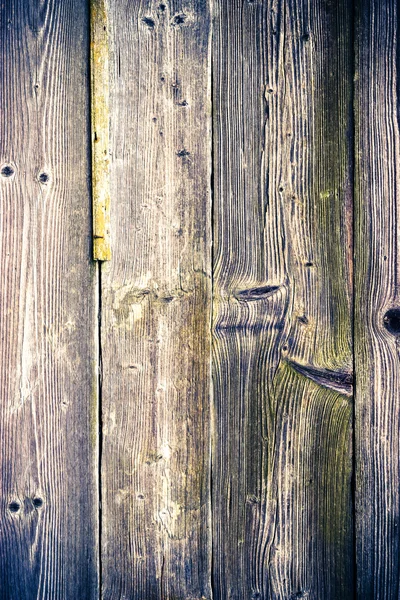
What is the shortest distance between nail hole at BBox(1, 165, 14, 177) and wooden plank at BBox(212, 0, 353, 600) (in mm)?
373

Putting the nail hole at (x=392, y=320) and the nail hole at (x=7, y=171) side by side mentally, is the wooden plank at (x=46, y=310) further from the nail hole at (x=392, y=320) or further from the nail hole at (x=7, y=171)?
the nail hole at (x=392, y=320)

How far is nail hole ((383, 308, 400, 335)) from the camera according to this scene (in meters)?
0.86

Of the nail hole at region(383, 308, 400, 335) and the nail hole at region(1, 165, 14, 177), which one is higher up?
the nail hole at region(1, 165, 14, 177)

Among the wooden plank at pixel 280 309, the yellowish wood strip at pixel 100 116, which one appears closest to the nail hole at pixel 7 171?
the yellowish wood strip at pixel 100 116

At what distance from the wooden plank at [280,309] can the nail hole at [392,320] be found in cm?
7

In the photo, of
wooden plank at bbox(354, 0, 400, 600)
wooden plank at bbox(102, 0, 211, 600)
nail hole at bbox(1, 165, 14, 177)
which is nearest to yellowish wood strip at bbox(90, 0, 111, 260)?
wooden plank at bbox(102, 0, 211, 600)

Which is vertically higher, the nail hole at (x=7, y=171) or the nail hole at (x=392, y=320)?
the nail hole at (x=7, y=171)

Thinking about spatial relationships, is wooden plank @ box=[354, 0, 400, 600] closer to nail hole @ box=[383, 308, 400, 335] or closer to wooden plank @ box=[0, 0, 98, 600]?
nail hole @ box=[383, 308, 400, 335]

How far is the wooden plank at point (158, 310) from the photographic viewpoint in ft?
2.84

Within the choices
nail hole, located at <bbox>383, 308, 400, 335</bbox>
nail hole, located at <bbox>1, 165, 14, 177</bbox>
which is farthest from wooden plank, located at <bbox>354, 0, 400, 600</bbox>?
nail hole, located at <bbox>1, 165, 14, 177</bbox>

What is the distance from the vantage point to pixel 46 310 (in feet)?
2.87

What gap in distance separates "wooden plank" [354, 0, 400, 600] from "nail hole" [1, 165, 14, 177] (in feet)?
2.06

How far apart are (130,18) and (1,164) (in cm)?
35

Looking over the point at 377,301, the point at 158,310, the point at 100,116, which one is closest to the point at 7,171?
the point at 100,116
